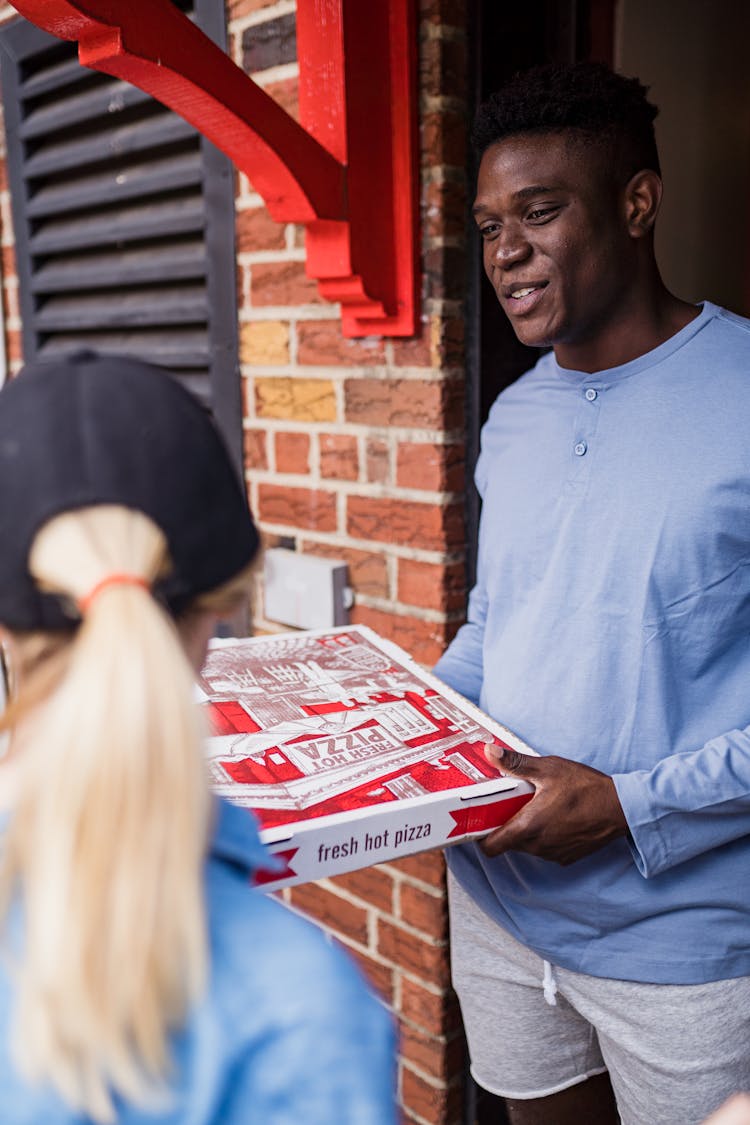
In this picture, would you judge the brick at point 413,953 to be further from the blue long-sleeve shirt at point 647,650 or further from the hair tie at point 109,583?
the hair tie at point 109,583

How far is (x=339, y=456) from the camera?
1718mm

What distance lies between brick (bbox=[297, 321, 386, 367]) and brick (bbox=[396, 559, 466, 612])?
1.08 ft

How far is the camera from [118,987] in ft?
1.87

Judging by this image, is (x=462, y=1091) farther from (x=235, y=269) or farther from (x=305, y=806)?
(x=235, y=269)

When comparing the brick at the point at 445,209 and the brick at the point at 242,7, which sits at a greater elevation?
the brick at the point at 242,7

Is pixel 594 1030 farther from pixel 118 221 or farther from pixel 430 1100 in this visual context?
pixel 118 221

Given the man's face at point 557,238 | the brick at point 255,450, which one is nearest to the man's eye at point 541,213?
the man's face at point 557,238

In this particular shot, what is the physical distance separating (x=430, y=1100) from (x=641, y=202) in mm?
1474

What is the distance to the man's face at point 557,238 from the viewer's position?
1206 mm

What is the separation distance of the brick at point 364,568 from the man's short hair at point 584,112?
67 cm

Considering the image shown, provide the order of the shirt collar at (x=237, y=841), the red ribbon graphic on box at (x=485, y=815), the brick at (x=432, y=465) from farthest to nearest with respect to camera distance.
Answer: the brick at (x=432, y=465), the red ribbon graphic on box at (x=485, y=815), the shirt collar at (x=237, y=841)

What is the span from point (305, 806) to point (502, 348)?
852mm

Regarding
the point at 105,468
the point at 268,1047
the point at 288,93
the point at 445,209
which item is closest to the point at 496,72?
the point at 445,209

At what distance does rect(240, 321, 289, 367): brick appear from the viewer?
69.7 inches
